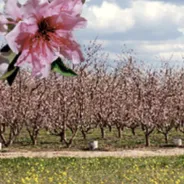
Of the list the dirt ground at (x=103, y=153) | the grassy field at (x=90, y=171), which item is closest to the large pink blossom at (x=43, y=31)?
the grassy field at (x=90, y=171)

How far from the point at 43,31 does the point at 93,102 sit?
28.9 metres

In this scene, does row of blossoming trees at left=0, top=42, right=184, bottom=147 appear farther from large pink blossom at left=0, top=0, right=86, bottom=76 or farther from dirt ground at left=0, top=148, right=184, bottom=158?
large pink blossom at left=0, top=0, right=86, bottom=76

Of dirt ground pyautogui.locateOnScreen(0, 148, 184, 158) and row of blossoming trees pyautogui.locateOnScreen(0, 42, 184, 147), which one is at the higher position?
row of blossoming trees pyautogui.locateOnScreen(0, 42, 184, 147)

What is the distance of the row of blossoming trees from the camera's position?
26016mm

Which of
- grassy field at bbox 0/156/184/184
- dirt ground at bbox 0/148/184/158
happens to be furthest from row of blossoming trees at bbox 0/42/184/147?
grassy field at bbox 0/156/184/184

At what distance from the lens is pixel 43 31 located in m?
1.00

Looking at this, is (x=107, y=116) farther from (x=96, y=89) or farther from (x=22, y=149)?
(x=22, y=149)

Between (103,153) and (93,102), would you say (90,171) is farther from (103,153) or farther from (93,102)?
Answer: (93,102)

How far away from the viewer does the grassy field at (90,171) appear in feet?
39.0

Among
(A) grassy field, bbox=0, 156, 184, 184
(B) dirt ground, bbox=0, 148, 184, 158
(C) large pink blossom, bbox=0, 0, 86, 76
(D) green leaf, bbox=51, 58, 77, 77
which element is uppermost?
(C) large pink blossom, bbox=0, 0, 86, 76

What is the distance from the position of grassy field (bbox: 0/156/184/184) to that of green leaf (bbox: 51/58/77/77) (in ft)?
32.8

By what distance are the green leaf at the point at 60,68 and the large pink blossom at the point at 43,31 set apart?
17mm

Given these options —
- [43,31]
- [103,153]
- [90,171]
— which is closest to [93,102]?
[103,153]

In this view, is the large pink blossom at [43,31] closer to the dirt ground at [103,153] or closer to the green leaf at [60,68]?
the green leaf at [60,68]
